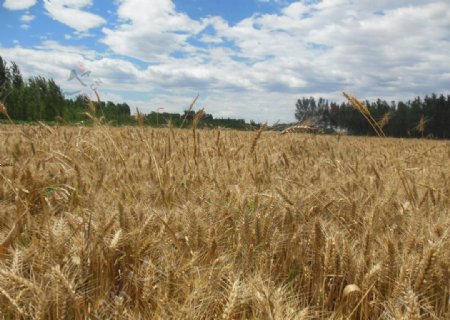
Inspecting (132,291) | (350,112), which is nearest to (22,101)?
(132,291)

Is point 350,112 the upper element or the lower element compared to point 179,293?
upper

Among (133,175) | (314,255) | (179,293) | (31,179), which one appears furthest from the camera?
(133,175)

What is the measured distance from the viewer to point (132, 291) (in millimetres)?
1293

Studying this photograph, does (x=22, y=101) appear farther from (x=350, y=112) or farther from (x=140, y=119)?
(x=350, y=112)

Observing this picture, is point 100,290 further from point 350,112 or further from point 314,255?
point 350,112

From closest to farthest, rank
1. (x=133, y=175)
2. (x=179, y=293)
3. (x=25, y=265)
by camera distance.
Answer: (x=179, y=293) → (x=25, y=265) → (x=133, y=175)

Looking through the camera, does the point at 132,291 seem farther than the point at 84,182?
No

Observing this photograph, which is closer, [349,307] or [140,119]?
[349,307]

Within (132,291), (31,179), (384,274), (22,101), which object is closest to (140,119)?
(31,179)

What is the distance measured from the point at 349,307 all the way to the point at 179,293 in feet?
1.82

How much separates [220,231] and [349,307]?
611 millimetres

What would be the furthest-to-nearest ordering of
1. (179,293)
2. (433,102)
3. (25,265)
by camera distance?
(433,102) → (25,265) → (179,293)

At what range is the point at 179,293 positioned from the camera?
1199 mm

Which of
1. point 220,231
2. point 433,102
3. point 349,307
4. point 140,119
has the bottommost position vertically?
point 349,307
